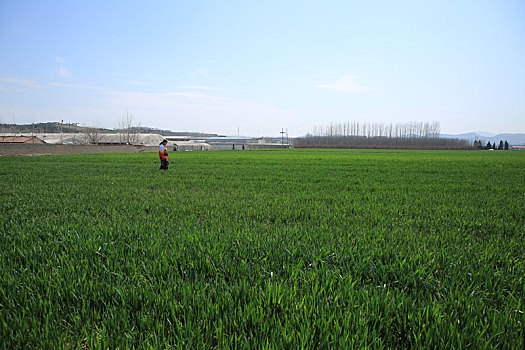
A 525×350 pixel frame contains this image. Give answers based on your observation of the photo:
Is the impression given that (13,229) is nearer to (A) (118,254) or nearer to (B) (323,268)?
(A) (118,254)

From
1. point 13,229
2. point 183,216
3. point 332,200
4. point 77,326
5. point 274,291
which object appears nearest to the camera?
point 77,326

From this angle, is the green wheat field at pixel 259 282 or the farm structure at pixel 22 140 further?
the farm structure at pixel 22 140

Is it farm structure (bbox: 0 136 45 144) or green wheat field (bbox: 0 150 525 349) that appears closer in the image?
green wheat field (bbox: 0 150 525 349)

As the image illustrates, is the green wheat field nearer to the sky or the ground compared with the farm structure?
nearer to the ground

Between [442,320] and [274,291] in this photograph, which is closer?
[442,320]

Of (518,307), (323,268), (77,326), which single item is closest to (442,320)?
(518,307)

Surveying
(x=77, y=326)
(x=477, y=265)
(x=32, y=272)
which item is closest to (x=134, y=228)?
(x=32, y=272)

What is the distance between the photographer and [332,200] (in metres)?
6.82

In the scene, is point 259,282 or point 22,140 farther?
point 22,140

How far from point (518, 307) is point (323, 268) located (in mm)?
1418

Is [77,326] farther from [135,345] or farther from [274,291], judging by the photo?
[274,291]

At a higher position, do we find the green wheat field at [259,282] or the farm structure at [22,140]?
the farm structure at [22,140]

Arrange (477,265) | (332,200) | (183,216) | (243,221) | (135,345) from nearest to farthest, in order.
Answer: (135,345)
(477,265)
(243,221)
(183,216)
(332,200)

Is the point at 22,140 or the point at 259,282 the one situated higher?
the point at 22,140
